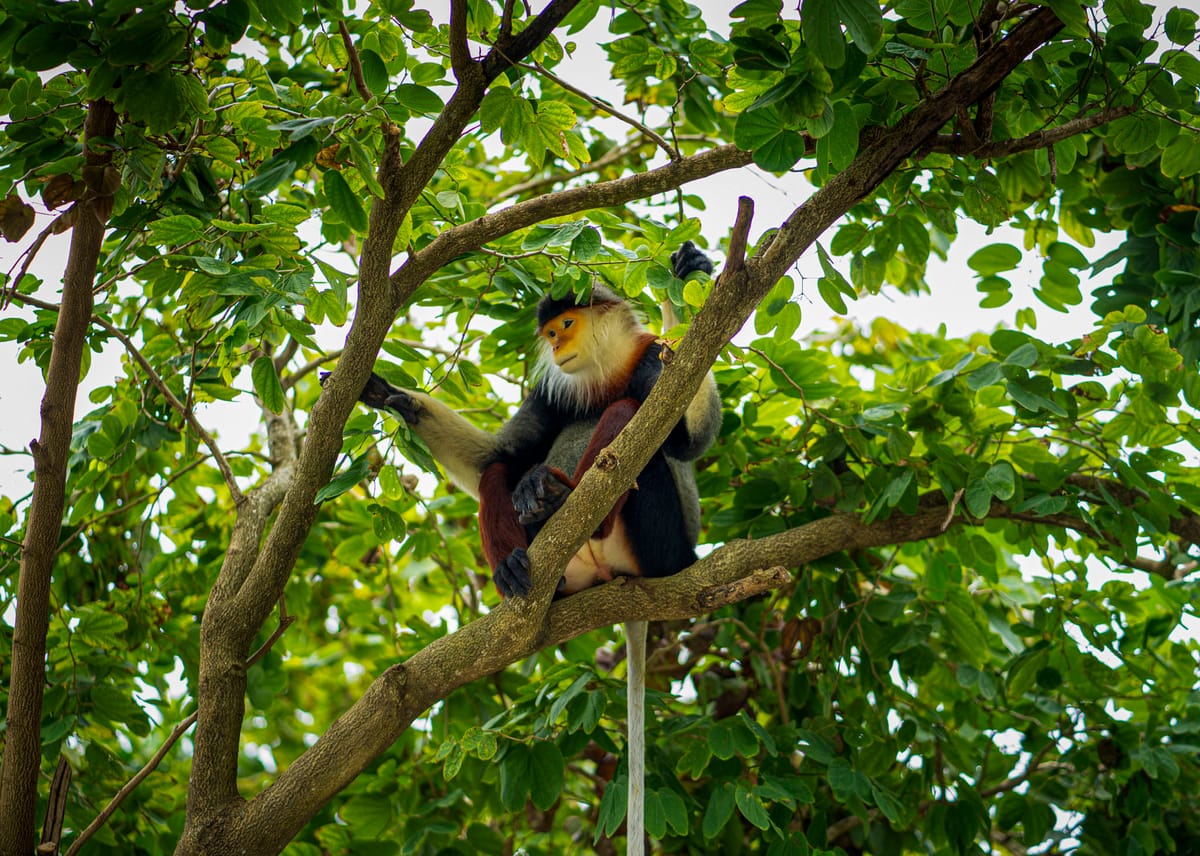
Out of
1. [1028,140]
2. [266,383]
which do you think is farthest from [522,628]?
[1028,140]

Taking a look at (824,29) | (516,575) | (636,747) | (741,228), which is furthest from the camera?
(636,747)

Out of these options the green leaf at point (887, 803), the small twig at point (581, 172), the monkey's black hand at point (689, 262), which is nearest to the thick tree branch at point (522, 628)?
the green leaf at point (887, 803)

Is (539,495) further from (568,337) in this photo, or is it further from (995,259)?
(995,259)

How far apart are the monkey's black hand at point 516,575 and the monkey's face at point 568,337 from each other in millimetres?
1041

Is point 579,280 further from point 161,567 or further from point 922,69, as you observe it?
point 161,567

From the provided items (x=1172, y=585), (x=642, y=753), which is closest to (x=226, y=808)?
(x=642, y=753)

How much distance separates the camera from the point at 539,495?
11.6 feet

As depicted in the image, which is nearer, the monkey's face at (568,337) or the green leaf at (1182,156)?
the green leaf at (1182,156)

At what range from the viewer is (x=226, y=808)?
2.93 metres

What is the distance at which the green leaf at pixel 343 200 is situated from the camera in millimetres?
2725

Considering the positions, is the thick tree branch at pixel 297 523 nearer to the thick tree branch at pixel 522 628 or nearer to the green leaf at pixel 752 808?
the thick tree branch at pixel 522 628

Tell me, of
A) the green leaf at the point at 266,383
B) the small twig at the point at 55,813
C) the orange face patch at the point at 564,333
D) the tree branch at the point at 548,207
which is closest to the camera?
the small twig at the point at 55,813

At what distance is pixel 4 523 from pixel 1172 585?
14.1ft

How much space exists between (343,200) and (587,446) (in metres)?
1.40
